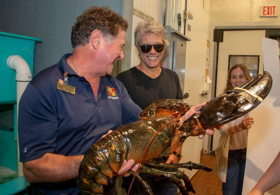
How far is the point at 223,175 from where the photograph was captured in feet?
7.80

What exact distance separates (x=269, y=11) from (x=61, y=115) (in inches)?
181

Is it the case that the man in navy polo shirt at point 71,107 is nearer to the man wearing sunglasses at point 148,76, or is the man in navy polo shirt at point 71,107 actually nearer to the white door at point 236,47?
the man wearing sunglasses at point 148,76

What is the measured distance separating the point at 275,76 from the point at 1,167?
2365 mm

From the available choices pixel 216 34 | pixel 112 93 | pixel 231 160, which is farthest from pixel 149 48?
pixel 216 34

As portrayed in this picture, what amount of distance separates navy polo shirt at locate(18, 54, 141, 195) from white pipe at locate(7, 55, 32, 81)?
66cm

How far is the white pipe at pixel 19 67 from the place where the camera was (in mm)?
1900

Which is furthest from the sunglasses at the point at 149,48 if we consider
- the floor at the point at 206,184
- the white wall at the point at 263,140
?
the floor at the point at 206,184

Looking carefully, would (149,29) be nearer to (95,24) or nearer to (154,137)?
(95,24)

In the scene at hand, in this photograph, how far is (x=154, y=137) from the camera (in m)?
1.30

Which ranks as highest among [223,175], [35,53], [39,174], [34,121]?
[35,53]

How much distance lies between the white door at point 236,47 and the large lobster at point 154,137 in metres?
3.98

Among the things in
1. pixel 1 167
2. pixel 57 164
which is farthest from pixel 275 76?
pixel 1 167

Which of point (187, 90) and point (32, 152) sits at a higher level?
point (187, 90)

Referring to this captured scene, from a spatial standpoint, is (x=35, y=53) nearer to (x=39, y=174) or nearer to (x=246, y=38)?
(x=39, y=174)
